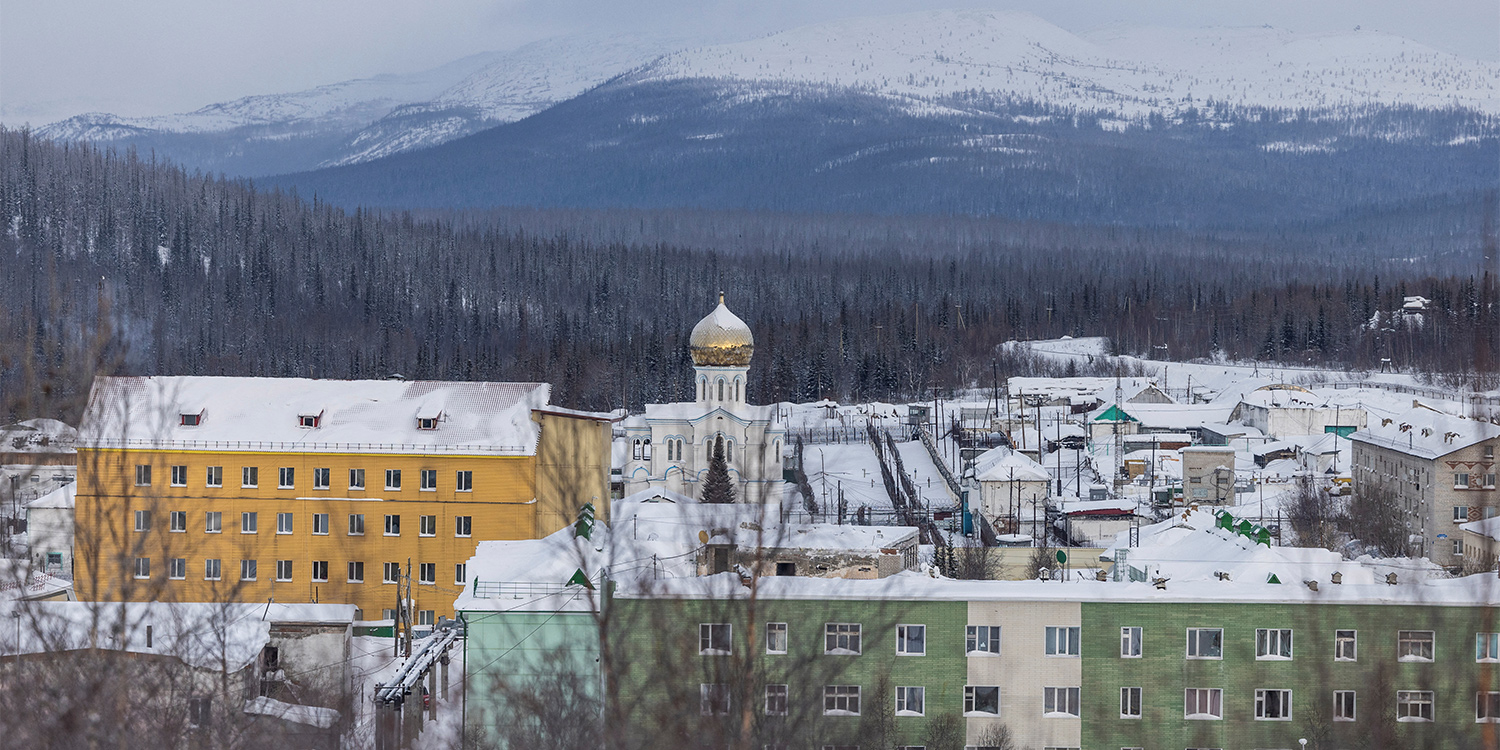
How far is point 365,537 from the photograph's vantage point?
3762 cm

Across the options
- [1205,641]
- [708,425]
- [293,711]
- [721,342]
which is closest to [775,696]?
[293,711]

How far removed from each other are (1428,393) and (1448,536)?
53.7 meters

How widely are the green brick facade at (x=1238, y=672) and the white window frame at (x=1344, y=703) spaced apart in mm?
101

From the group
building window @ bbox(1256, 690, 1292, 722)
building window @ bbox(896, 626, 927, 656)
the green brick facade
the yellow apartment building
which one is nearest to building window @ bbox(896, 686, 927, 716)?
building window @ bbox(896, 626, 927, 656)

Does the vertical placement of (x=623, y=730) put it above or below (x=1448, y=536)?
above

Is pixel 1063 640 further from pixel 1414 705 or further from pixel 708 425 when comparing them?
pixel 708 425

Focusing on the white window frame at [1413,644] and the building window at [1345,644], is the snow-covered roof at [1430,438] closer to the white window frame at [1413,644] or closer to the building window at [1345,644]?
the white window frame at [1413,644]

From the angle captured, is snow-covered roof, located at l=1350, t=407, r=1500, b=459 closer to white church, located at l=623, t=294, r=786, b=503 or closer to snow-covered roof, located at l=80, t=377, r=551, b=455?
white church, located at l=623, t=294, r=786, b=503

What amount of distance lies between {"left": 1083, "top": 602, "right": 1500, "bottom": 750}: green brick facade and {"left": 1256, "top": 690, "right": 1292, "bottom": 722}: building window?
0.07 m

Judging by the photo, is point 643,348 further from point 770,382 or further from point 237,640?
point 237,640

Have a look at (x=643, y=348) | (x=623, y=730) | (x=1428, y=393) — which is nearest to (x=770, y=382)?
(x=643, y=348)

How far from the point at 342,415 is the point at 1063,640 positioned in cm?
1956

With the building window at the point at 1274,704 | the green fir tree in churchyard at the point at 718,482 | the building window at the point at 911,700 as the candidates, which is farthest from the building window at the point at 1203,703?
the green fir tree in churchyard at the point at 718,482

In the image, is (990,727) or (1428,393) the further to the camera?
(1428,393)
